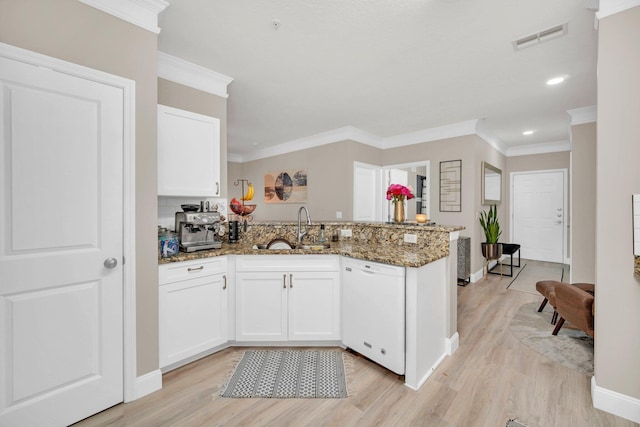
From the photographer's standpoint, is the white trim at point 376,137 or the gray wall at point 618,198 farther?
the white trim at point 376,137

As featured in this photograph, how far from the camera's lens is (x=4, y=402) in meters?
1.37

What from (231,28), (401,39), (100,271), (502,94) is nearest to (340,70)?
(401,39)

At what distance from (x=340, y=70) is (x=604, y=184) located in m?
2.19

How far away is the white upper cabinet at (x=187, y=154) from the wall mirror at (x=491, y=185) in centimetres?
433

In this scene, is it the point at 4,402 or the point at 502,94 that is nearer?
the point at 4,402

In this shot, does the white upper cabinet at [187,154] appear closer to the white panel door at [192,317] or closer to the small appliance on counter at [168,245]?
the small appliance on counter at [168,245]

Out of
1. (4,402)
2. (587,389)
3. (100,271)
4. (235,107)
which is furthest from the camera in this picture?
(235,107)

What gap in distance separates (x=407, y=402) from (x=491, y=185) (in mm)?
5076

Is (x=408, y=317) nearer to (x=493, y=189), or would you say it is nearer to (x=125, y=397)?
(x=125, y=397)

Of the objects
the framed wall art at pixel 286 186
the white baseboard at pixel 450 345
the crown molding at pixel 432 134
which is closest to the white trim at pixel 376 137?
the crown molding at pixel 432 134

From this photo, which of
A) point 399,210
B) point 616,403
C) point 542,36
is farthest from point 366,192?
point 616,403

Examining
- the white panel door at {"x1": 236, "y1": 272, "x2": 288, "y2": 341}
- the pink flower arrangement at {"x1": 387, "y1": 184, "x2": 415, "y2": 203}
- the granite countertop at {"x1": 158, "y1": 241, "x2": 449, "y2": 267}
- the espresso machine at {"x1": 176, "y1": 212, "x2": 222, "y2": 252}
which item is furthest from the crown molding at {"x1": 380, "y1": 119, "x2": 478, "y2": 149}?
the espresso machine at {"x1": 176, "y1": 212, "x2": 222, "y2": 252}

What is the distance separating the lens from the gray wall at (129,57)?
1.42 metres

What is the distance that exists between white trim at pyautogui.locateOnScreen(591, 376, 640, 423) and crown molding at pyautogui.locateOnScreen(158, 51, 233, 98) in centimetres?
372
